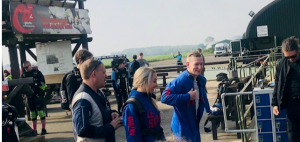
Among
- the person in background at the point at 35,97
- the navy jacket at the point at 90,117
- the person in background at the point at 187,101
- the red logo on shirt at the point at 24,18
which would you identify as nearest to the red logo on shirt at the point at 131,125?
the navy jacket at the point at 90,117

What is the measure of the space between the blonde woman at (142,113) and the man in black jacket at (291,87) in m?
2.15

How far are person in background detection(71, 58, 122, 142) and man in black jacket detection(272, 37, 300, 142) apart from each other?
2.53m

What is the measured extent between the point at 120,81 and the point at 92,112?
800cm

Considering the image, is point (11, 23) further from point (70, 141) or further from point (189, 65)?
point (189, 65)

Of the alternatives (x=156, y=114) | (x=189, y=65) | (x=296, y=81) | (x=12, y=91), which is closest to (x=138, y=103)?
(x=156, y=114)

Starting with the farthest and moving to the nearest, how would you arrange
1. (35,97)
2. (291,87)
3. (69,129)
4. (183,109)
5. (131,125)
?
(69,129) → (35,97) → (291,87) → (183,109) → (131,125)

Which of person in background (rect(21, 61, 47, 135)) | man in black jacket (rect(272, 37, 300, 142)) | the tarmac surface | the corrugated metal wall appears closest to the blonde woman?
man in black jacket (rect(272, 37, 300, 142))

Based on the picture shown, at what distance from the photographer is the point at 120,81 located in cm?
1112

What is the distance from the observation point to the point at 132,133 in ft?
10.7

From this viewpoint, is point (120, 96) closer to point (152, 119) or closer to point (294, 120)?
point (294, 120)

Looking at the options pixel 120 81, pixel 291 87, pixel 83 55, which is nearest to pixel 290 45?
pixel 291 87

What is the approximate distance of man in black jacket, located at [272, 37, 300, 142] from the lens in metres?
4.69

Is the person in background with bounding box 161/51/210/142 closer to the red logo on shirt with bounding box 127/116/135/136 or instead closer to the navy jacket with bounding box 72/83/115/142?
the red logo on shirt with bounding box 127/116/135/136

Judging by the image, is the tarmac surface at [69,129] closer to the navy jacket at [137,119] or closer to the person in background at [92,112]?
the navy jacket at [137,119]
